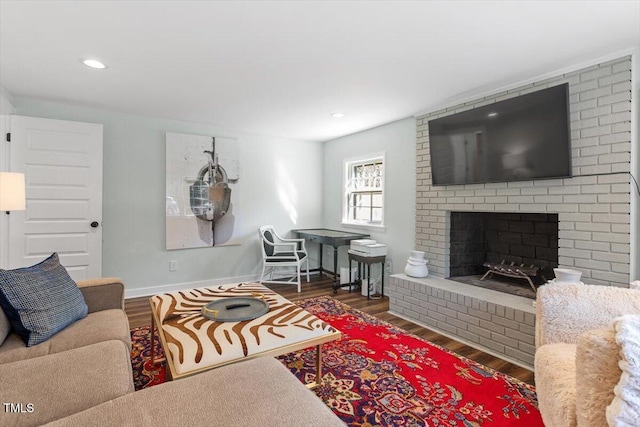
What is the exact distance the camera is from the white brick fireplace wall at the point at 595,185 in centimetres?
209

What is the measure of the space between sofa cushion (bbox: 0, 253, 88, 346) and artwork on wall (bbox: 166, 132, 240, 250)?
7.28 feet

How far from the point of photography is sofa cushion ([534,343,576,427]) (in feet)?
3.51

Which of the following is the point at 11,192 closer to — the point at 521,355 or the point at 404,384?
the point at 404,384

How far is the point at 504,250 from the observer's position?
319cm

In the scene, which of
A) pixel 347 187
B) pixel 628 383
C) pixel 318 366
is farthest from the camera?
pixel 347 187

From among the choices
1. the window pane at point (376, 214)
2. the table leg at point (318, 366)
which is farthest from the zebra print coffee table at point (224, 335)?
the window pane at point (376, 214)

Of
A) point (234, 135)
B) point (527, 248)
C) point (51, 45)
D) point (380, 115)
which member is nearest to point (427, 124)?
point (380, 115)

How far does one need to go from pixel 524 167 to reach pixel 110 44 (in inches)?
123

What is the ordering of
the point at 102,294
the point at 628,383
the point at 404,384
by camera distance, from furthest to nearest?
the point at 102,294
the point at 404,384
the point at 628,383

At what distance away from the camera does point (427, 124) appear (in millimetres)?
3385

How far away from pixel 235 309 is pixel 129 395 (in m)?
0.89

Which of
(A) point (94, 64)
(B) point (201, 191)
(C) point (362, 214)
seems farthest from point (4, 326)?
(C) point (362, 214)

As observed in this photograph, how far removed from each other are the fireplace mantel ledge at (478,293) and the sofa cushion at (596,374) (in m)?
1.48

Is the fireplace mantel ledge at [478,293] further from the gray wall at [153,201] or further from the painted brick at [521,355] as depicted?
→ the gray wall at [153,201]
